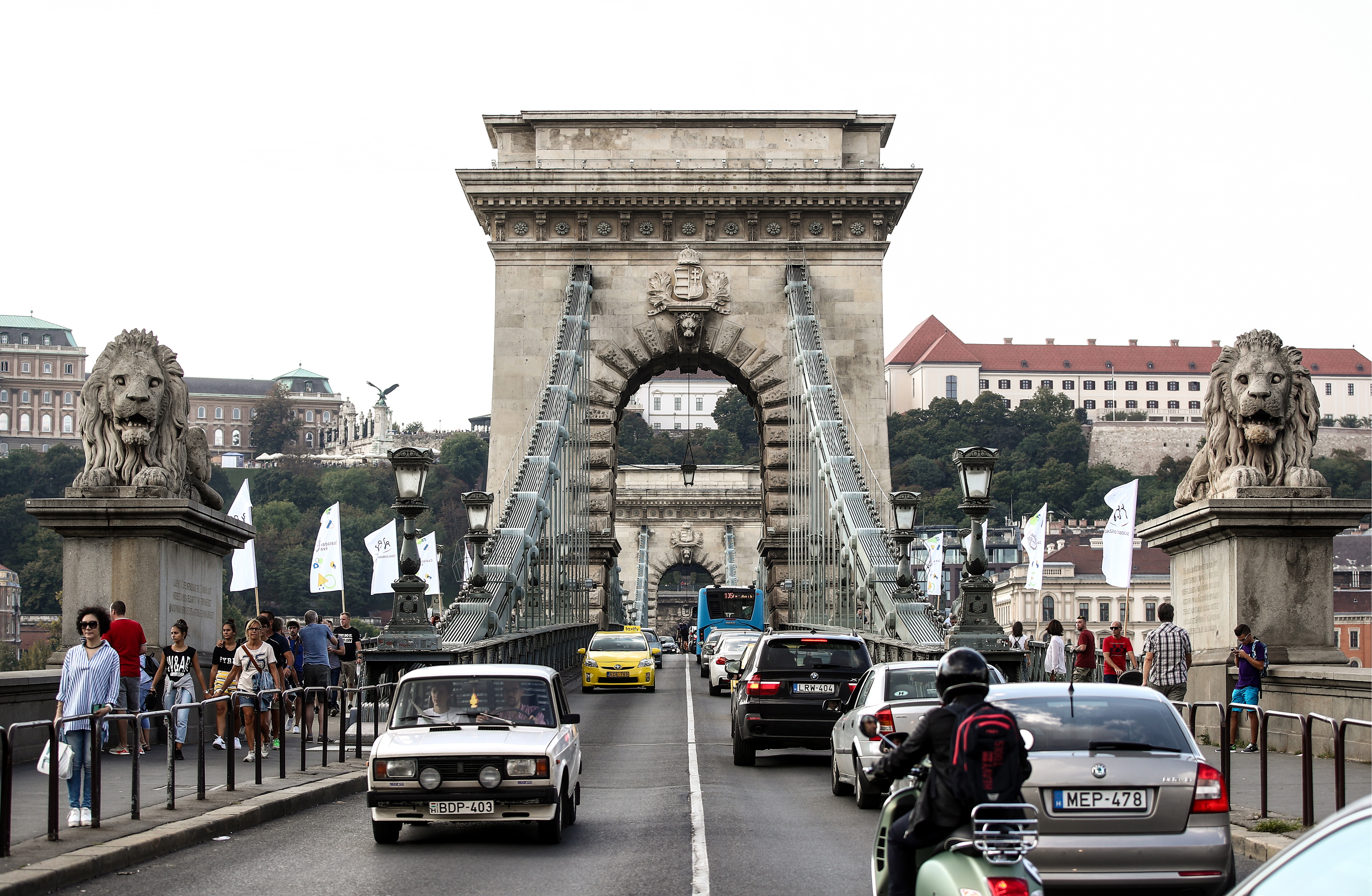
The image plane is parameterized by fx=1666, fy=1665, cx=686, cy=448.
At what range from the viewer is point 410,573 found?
813 inches

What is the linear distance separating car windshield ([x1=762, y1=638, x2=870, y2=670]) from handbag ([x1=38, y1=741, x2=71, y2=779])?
30.4ft

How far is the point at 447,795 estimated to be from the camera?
12000mm

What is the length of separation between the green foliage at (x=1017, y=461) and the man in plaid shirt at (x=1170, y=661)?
10551 centimetres

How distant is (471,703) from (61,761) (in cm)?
300

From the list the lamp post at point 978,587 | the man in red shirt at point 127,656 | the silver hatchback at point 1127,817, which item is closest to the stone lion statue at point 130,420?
the man in red shirt at point 127,656

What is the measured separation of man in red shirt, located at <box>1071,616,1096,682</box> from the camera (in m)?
21.6

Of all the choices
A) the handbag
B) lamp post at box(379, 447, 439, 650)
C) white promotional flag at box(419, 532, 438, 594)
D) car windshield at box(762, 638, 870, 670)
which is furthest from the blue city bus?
the handbag

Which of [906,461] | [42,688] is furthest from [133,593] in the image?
[906,461]

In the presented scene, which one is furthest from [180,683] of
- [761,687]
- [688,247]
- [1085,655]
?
[688,247]

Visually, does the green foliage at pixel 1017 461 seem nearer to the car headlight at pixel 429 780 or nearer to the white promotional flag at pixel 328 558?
the white promotional flag at pixel 328 558

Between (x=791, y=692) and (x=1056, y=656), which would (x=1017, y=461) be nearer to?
(x=1056, y=656)

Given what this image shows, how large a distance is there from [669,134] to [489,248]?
5.40 metres

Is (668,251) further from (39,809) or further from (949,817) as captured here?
(949,817)

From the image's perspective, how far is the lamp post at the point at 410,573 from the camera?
2036cm
